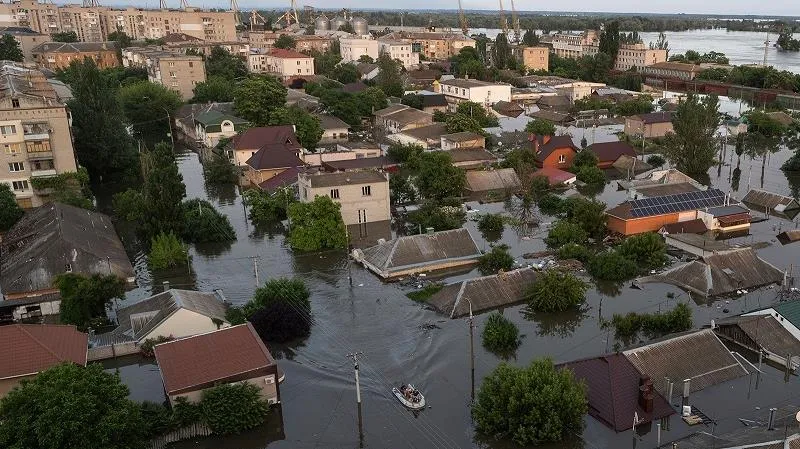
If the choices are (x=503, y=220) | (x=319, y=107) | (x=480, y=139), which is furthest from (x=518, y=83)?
(x=503, y=220)

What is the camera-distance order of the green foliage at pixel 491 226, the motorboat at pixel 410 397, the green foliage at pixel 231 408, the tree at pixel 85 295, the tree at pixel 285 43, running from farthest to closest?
the tree at pixel 285 43
the green foliage at pixel 491 226
the tree at pixel 85 295
the motorboat at pixel 410 397
the green foliage at pixel 231 408

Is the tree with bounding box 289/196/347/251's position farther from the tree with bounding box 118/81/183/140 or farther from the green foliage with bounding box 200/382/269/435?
the tree with bounding box 118/81/183/140

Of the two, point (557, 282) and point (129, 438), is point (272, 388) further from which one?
point (557, 282)

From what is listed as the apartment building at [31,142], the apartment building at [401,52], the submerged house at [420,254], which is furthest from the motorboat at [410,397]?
the apartment building at [401,52]

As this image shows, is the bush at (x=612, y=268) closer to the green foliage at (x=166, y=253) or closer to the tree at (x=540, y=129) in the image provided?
the green foliage at (x=166, y=253)

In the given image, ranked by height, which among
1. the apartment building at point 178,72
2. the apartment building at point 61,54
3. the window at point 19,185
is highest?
the apartment building at point 61,54
